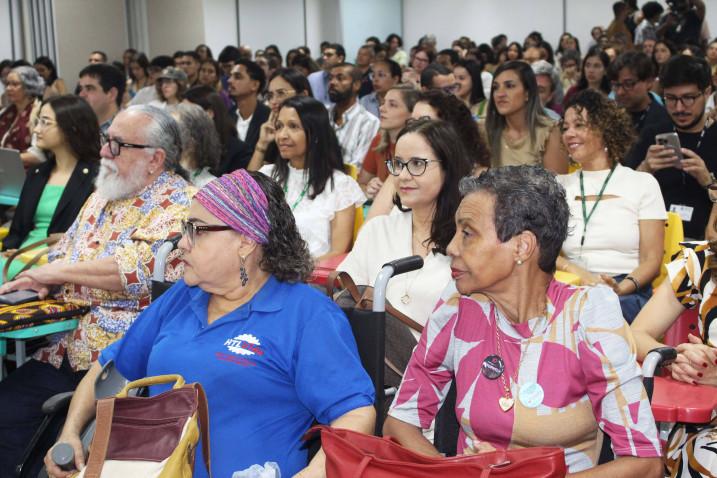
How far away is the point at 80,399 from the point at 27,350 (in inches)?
62.9

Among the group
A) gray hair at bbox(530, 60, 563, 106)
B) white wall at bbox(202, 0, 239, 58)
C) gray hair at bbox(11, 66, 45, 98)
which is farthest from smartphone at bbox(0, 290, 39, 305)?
white wall at bbox(202, 0, 239, 58)

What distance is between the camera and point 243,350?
2049 mm

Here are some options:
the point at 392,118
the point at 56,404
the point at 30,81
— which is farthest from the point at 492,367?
the point at 30,81

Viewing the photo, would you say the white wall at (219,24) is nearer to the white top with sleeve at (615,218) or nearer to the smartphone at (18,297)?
the white top with sleeve at (615,218)

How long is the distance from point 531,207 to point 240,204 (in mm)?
705

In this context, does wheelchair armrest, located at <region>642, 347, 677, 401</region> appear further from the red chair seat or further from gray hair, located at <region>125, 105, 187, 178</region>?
gray hair, located at <region>125, 105, 187, 178</region>

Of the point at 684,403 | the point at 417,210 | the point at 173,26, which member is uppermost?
the point at 173,26

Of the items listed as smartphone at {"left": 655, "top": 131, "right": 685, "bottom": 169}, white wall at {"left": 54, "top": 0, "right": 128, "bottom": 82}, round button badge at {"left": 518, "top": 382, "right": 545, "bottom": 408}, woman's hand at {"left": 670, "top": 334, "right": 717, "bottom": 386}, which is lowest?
woman's hand at {"left": 670, "top": 334, "right": 717, "bottom": 386}

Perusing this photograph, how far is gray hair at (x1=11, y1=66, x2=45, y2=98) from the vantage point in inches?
295

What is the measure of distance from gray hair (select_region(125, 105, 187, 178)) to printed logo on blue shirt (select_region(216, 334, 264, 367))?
4.44 feet

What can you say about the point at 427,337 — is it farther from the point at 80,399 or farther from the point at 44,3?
the point at 44,3

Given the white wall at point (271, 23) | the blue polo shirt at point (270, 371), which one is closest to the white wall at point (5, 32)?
the white wall at point (271, 23)

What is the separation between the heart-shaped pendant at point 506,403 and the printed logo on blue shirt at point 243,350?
0.57m

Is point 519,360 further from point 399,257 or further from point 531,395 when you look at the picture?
point 399,257
